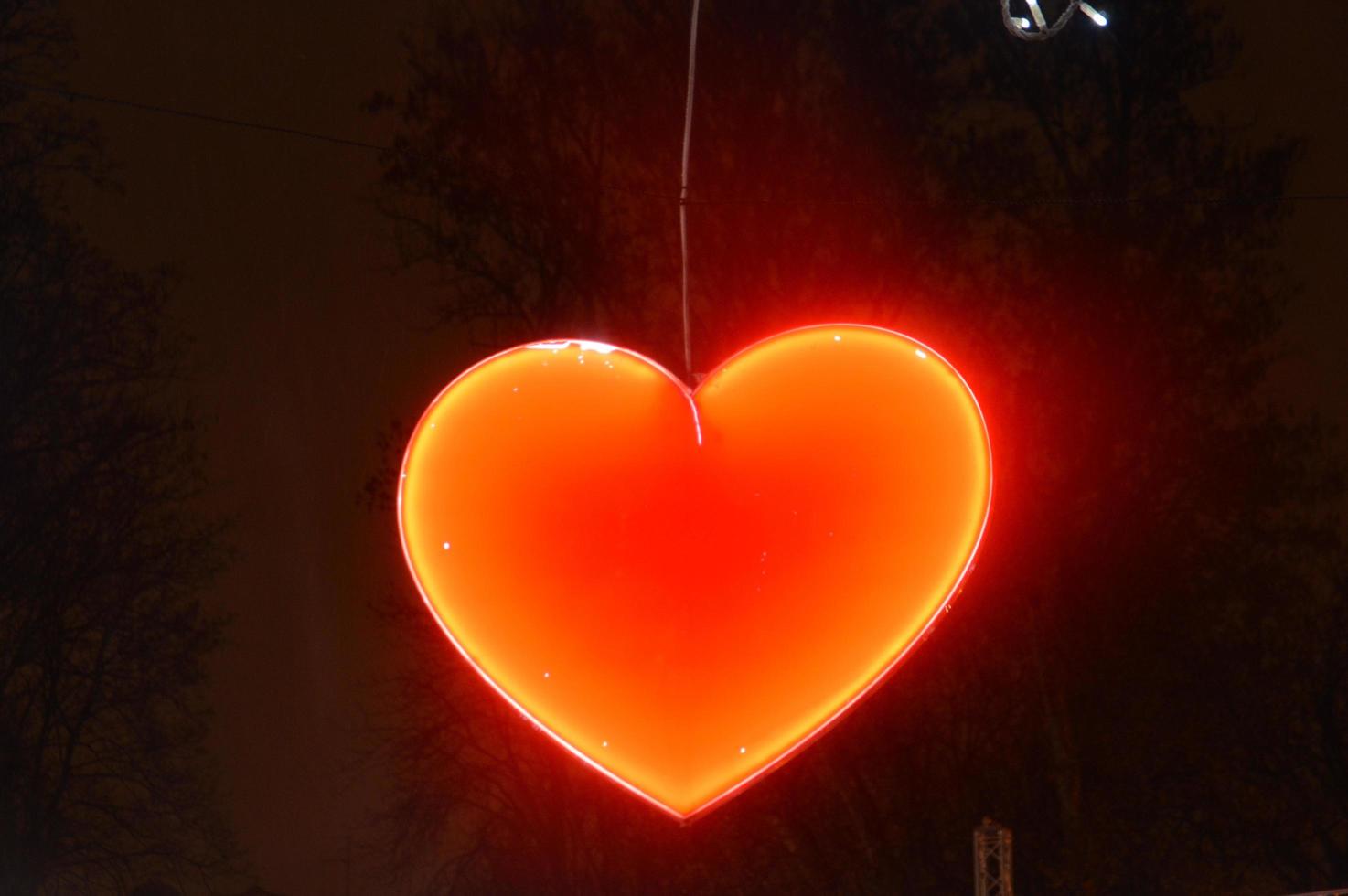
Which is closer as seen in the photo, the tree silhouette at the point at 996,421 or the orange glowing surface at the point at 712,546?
the orange glowing surface at the point at 712,546

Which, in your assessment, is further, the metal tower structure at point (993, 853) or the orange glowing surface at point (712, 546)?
the metal tower structure at point (993, 853)

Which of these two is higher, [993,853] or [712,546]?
[712,546]

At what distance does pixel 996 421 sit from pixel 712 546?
2.88 m

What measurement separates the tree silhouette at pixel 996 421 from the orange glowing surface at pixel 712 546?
9.16 ft

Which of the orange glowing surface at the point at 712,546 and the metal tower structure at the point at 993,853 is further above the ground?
the orange glowing surface at the point at 712,546

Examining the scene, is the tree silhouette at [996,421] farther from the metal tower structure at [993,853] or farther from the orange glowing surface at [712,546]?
the orange glowing surface at [712,546]

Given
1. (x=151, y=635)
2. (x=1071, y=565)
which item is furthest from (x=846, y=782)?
(x=151, y=635)

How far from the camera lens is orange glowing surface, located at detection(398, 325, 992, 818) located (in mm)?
2410

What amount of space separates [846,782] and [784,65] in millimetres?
2531

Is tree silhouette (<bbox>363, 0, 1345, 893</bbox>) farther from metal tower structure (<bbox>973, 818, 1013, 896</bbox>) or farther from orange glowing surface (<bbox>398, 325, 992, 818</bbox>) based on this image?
orange glowing surface (<bbox>398, 325, 992, 818</bbox>)

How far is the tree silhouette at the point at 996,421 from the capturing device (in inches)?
205

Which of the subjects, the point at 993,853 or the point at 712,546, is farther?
the point at 993,853

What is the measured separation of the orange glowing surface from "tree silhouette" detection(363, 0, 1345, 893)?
9.16 feet

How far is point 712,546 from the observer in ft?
8.16
